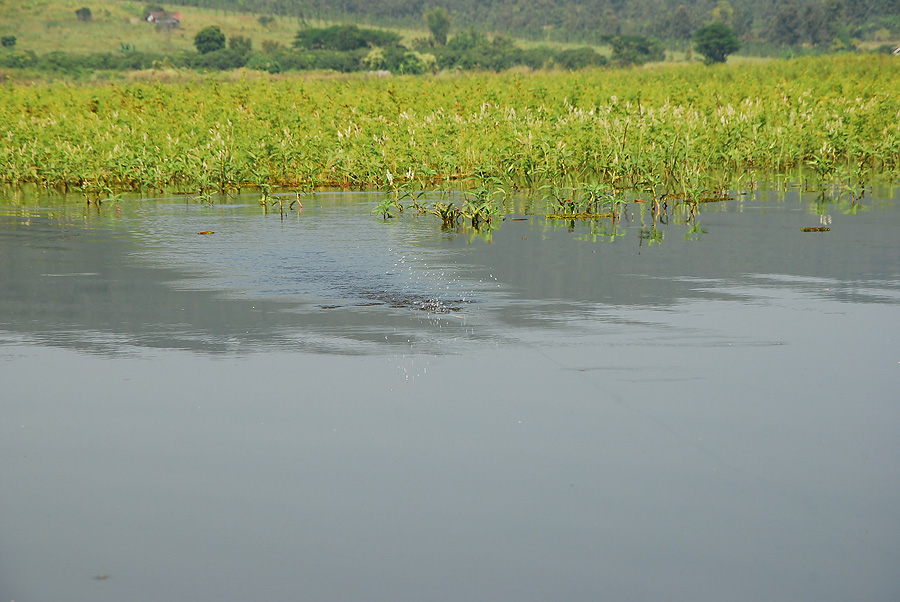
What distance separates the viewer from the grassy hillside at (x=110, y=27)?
133750 mm

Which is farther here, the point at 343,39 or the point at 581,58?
the point at 343,39

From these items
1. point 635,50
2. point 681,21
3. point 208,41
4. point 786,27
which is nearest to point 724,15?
point 681,21

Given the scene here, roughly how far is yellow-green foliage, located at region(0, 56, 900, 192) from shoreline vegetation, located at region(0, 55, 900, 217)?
4cm

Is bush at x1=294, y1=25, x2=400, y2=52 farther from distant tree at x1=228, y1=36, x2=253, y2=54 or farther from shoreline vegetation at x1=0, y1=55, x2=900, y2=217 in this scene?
shoreline vegetation at x1=0, y1=55, x2=900, y2=217

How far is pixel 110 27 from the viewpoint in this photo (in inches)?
5837

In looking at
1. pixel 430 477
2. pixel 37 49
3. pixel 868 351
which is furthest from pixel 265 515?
pixel 37 49

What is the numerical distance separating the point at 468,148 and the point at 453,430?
11498 mm

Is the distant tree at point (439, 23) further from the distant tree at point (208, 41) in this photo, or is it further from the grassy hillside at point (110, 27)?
the distant tree at point (208, 41)

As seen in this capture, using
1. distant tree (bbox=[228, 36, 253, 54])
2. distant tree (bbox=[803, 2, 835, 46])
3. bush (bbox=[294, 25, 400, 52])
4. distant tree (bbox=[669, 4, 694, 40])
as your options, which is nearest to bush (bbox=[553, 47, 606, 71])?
bush (bbox=[294, 25, 400, 52])

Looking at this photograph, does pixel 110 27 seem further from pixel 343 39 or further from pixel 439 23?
pixel 439 23

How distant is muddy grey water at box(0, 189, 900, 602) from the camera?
2961mm

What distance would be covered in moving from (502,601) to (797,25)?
168740 millimetres

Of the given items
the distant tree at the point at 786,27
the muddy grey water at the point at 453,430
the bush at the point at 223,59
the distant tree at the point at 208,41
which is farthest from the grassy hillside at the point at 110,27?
the muddy grey water at the point at 453,430

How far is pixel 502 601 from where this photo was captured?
2.76 metres
